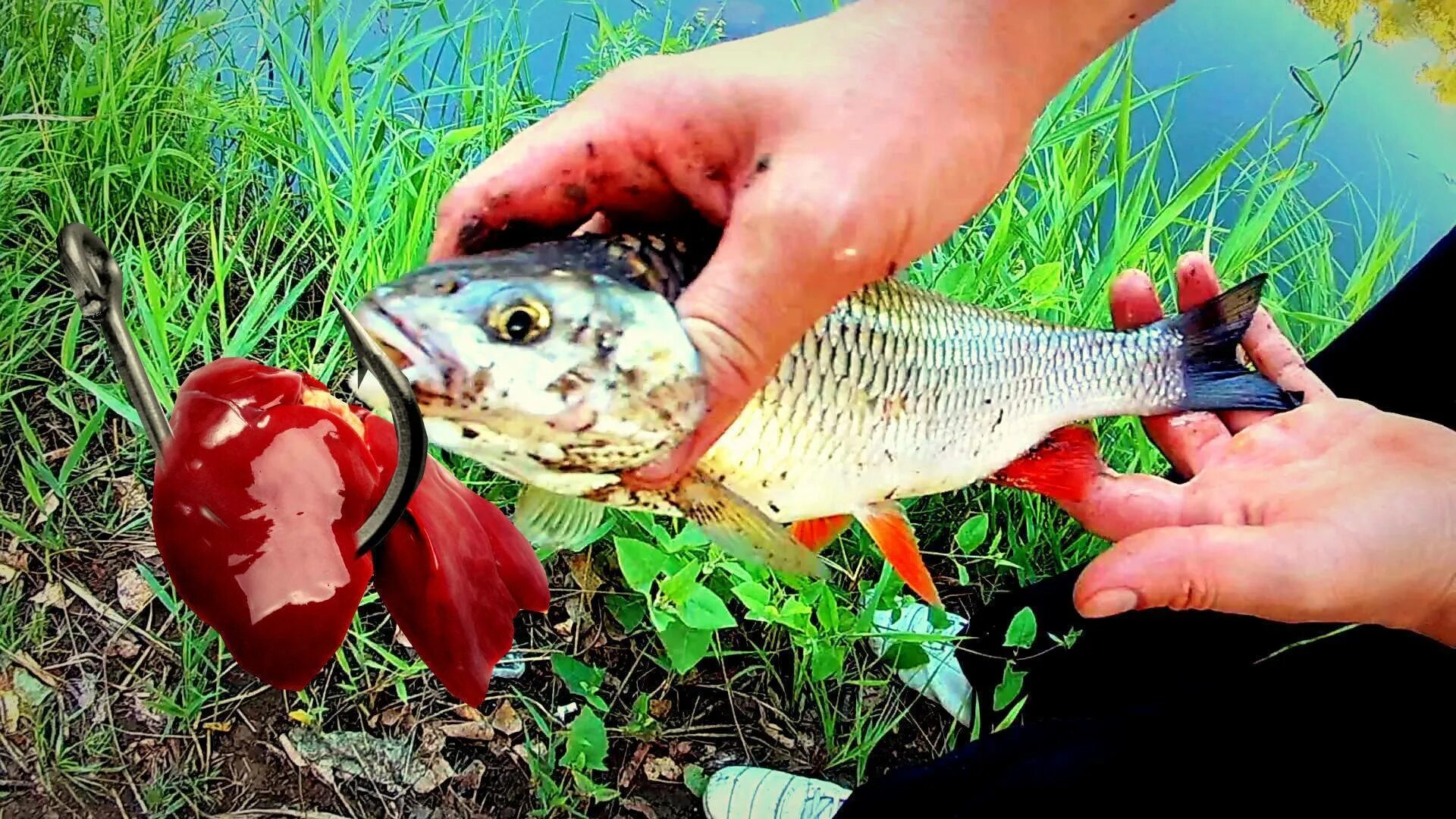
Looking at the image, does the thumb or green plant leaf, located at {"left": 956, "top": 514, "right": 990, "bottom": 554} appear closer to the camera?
the thumb

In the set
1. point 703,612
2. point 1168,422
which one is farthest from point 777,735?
point 1168,422

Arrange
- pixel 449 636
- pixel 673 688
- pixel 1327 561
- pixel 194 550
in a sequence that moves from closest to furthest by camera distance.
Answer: pixel 194 550
pixel 449 636
pixel 1327 561
pixel 673 688

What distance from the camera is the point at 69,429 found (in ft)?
1.78

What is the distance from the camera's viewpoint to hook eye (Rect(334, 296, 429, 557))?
363mm

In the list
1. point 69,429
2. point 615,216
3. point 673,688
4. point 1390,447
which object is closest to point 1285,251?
point 1390,447

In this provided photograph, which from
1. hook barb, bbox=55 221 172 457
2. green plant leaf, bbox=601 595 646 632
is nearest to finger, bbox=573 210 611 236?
hook barb, bbox=55 221 172 457

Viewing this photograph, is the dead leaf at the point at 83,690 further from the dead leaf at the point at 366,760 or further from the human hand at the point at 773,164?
the human hand at the point at 773,164

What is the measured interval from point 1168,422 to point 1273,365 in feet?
0.42

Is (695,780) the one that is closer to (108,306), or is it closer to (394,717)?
(394,717)

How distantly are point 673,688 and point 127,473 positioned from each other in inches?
19.5

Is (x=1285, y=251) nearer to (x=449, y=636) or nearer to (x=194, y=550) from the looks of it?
(x=449, y=636)

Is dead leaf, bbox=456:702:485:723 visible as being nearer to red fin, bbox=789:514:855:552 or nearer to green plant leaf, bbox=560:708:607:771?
green plant leaf, bbox=560:708:607:771

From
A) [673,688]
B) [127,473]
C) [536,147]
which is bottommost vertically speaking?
[673,688]

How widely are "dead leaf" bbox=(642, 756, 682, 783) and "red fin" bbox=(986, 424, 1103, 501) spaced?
1.19 ft
